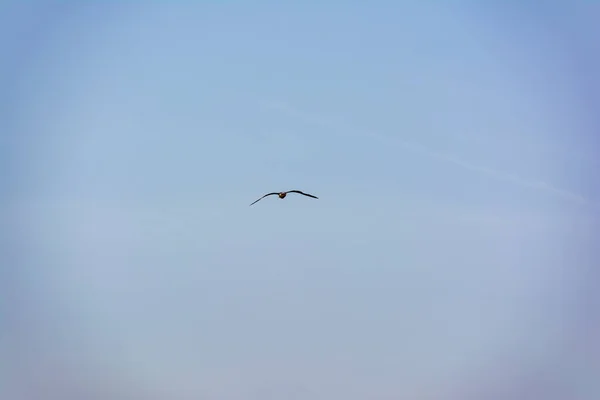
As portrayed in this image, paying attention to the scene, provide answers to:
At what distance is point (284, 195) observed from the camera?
195 ft
